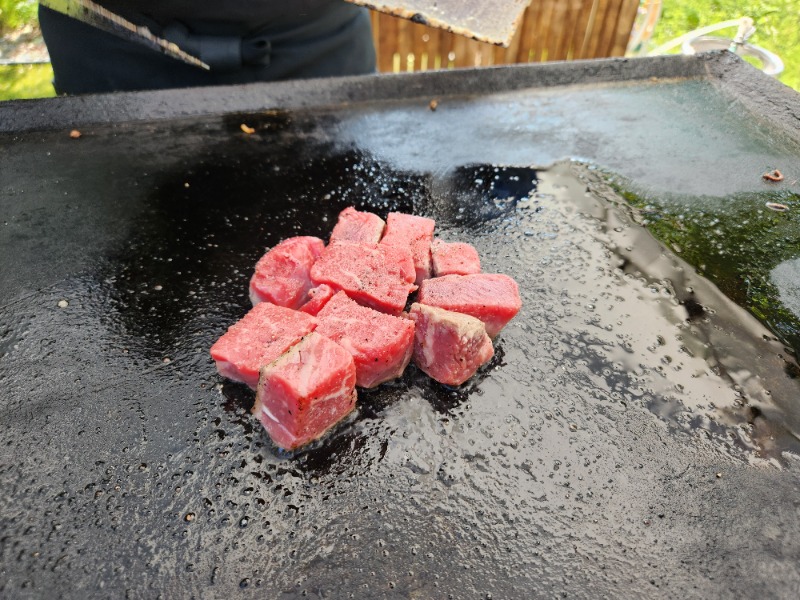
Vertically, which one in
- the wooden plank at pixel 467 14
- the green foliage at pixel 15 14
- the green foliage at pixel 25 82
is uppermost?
the wooden plank at pixel 467 14

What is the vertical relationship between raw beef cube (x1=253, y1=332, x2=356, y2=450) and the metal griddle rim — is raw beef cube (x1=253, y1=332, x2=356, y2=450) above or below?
below

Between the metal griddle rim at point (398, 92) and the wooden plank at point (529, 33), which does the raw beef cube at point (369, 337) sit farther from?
the wooden plank at point (529, 33)

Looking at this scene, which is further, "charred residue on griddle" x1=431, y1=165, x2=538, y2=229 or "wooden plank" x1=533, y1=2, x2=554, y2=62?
"wooden plank" x1=533, y1=2, x2=554, y2=62

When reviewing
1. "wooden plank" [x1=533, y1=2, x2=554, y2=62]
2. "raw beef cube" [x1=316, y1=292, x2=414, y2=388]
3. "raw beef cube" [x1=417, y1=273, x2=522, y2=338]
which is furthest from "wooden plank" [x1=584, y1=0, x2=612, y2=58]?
"raw beef cube" [x1=316, y1=292, x2=414, y2=388]

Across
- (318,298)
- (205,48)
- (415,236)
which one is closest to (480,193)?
(415,236)

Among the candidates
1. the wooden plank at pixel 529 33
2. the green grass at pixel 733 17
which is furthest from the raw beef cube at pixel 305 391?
the green grass at pixel 733 17

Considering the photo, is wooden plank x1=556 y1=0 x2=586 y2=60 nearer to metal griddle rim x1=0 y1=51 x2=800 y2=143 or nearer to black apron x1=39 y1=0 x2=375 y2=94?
metal griddle rim x1=0 y1=51 x2=800 y2=143
